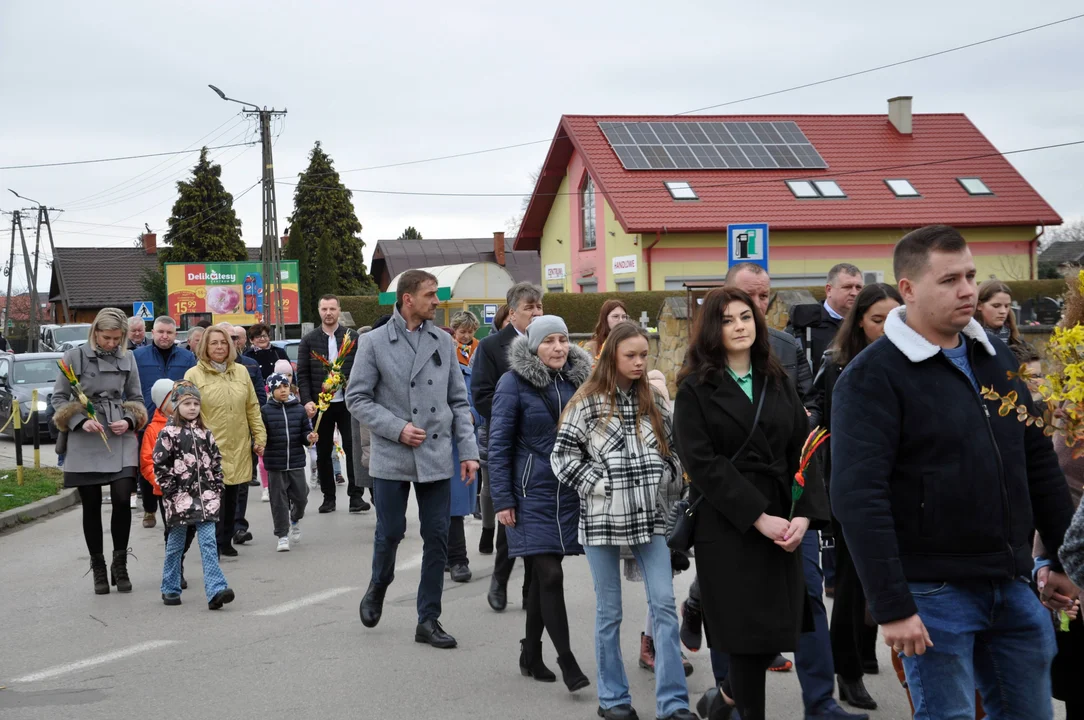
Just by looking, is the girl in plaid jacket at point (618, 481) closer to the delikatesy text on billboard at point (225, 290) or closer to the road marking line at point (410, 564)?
the road marking line at point (410, 564)

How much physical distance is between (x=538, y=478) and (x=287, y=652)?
77.7 inches

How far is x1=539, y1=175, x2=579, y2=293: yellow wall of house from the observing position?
42812 millimetres

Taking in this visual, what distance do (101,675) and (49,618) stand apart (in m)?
1.73

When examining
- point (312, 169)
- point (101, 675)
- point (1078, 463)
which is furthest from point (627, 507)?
point (312, 169)

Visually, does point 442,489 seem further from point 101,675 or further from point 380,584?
point 101,675

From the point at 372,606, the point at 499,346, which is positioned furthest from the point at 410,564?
the point at 372,606

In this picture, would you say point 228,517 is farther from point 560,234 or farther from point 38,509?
point 560,234

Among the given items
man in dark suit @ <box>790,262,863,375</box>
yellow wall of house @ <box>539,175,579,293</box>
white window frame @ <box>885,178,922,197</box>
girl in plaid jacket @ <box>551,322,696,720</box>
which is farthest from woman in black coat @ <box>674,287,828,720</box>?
yellow wall of house @ <box>539,175,579,293</box>

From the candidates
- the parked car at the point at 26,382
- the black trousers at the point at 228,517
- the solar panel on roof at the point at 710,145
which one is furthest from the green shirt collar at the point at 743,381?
the solar panel on roof at the point at 710,145

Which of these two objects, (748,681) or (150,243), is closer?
(748,681)

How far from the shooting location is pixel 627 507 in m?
5.32

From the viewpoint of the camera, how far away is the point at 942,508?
3385 mm

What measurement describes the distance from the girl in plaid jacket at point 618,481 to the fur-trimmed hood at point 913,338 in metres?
1.94

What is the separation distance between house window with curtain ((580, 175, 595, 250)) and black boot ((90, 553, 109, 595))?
3222 cm
